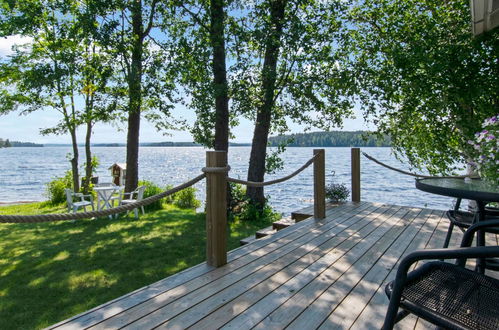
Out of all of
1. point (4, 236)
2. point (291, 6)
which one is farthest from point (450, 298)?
point (4, 236)

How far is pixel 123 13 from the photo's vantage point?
7027 mm

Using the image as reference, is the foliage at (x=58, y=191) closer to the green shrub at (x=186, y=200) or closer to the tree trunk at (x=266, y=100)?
the green shrub at (x=186, y=200)

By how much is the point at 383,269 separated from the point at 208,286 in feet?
4.94

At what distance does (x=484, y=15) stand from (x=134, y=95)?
599 centimetres

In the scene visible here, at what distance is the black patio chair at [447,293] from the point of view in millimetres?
1169

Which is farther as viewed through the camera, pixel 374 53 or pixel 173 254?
pixel 374 53

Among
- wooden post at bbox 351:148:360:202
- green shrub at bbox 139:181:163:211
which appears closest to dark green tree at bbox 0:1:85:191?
green shrub at bbox 139:181:163:211

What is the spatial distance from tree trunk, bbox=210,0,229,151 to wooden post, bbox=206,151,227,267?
3669 millimetres

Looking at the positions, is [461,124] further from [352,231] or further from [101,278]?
[101,278]

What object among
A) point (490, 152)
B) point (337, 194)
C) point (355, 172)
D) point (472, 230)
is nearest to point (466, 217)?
point (490, 152)

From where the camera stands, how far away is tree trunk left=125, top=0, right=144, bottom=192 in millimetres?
6879

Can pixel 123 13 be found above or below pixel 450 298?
above

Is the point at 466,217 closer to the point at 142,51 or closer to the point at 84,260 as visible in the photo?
the point at 84,260

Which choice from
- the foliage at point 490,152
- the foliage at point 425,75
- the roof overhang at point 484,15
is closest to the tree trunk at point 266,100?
the foliage at point 425,75
